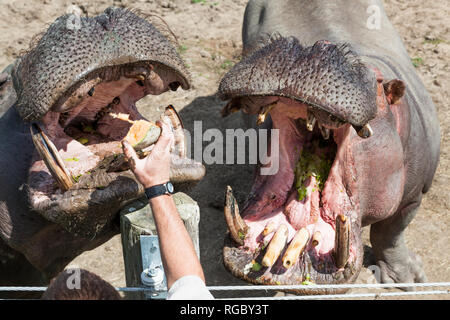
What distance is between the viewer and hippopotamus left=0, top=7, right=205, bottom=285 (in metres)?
2.22

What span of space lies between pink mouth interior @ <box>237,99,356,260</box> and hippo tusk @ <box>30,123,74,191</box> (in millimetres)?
924

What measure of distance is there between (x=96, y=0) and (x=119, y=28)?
4.80 m

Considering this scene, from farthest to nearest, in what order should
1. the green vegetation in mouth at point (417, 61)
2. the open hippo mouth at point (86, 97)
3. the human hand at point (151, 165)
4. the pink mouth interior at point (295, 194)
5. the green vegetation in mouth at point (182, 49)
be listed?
the green vegetation in mouth at point (182, 49), the green vegetation in mouth at point (417, 61), the pink mouth interior at point (295, 194), the open hippo mouth at point (86, 97), the human hand at point (151, 165)

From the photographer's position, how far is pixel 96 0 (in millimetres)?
6742

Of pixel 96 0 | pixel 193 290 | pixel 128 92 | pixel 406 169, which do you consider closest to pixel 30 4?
pixel 96 0

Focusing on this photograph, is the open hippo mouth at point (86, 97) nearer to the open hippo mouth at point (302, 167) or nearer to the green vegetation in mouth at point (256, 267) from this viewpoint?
the open hippo mouth at point (302, 167)

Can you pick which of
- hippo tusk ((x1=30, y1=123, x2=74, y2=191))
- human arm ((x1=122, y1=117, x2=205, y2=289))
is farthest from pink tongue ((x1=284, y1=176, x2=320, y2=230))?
hippo tusk ((x1=30, y1=123, x2=74, y2=191))

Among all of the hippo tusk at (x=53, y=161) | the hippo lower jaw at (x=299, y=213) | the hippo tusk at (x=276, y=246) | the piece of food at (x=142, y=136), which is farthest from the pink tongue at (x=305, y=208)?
the hippo tusk at (x=53, y=161)

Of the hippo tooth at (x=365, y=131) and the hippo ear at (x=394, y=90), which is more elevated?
the hippo ear at (x=394, y=90)

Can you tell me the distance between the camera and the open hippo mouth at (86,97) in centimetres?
220

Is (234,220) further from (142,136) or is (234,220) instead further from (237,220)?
(142,136)

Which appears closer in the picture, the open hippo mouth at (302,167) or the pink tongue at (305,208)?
the open hippo mouth at (302,167)

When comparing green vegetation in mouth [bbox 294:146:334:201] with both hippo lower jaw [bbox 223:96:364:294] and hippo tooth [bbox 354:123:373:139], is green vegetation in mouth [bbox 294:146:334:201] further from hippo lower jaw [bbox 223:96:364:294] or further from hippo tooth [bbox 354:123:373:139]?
hippo tooth [bbox 354:123:373:139]
